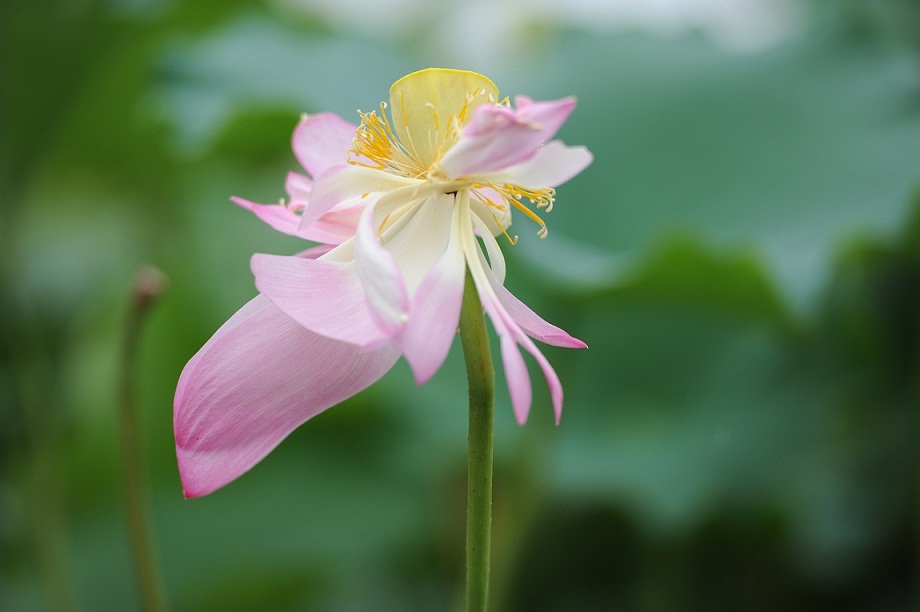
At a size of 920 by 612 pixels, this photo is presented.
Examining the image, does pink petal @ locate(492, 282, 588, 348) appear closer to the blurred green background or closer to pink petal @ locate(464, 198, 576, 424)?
pink petal @ locate(464, 198, 576, 424)

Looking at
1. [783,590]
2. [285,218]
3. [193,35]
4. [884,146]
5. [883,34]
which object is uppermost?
[193,35]

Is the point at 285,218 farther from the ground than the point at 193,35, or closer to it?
closer to it

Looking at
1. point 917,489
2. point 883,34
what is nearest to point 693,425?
point 917,489

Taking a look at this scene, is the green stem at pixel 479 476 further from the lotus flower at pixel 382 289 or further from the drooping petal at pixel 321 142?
the drooping petal at pixel 321 142

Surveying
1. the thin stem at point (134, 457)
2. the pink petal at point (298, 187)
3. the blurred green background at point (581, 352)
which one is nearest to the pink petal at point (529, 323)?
the pink petal at point (298, 187)

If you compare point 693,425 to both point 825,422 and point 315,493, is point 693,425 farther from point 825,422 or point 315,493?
point 315,493

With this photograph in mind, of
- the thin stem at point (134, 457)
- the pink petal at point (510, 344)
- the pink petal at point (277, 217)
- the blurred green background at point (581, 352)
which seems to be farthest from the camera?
the blurred green background at point (581, 352)

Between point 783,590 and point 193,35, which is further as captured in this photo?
point 193,35
